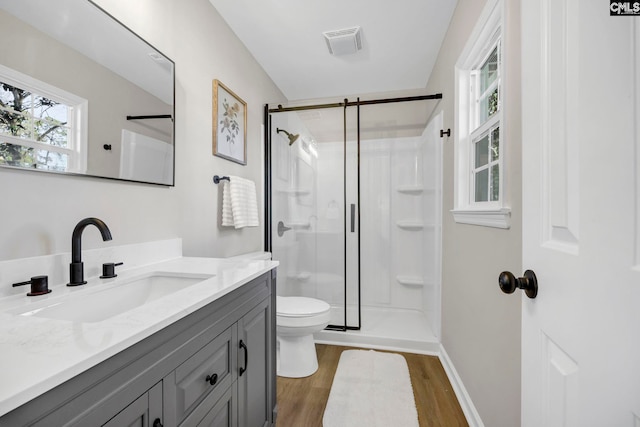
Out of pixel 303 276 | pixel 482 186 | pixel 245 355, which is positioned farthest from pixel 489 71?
A: pixel 303 276

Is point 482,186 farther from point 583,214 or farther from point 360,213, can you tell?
point 360,213

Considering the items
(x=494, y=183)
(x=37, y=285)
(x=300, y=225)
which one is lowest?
(x=37, y=285)

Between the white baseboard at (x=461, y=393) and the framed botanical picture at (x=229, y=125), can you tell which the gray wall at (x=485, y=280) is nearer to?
the white baseboard at (x=461, y=393)

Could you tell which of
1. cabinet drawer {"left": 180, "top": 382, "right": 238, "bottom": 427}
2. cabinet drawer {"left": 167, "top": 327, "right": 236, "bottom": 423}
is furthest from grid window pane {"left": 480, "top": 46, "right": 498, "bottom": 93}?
cabinet drawer {"left": 180, "top": 382, "right": 238, "bottom": 427}

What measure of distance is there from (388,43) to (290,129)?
1118 mm

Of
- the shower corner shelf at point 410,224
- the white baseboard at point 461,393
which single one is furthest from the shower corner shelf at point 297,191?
the white baseboard at point 461,393

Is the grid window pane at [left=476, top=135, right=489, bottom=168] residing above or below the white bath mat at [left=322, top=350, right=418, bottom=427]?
above

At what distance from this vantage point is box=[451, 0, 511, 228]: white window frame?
4.07ft

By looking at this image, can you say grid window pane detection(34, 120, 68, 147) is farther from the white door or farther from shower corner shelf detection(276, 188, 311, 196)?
shower corner shelf detection(276, 188, 311, 196)

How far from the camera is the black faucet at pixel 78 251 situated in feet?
3.10

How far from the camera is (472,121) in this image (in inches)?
70.2

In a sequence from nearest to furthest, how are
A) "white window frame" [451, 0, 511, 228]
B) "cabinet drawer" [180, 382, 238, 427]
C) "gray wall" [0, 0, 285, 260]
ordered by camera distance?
"cabinet drawer" [180, 382, 238, 427] < "gray wall" [0, 0, 285, 260] < "white window frame" [451, 0, 511, 228]

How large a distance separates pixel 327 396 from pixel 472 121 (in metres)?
1.92

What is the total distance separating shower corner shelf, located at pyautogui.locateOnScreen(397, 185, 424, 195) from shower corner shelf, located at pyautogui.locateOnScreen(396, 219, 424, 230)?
1.00 ft
